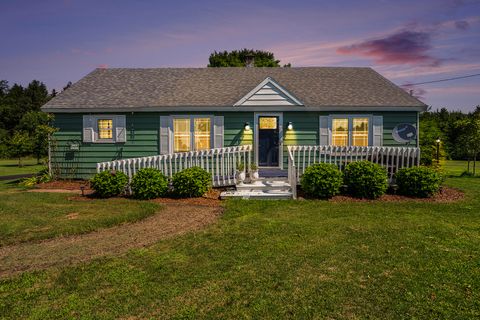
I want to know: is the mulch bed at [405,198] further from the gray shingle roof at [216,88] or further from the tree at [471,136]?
the tree at [471,136]

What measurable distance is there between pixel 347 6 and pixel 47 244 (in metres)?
13.1

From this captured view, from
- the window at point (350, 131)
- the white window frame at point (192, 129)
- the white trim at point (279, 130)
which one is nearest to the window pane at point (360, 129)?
the window at point (350, 131)

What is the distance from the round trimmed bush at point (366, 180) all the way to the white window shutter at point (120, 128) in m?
9.32

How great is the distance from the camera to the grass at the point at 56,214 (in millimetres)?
7130

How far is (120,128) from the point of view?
14523mm

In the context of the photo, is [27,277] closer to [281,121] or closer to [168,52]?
[281,121]

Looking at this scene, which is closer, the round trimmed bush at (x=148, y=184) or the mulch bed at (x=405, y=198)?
the mulch bed at (x=405, y=198)

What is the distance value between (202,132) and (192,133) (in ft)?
1.43

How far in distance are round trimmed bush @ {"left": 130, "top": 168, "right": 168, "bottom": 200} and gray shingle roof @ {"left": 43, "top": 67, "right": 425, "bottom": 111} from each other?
4296mm

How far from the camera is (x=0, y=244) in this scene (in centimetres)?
636

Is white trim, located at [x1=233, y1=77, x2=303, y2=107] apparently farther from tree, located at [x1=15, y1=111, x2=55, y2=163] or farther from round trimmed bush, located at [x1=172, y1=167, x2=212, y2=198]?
tree, located at [x1=15, y1=111, x2=55, y2=163]

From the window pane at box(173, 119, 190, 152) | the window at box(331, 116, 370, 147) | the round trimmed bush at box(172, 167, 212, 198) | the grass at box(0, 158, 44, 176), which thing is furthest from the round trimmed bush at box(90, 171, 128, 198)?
the grass at box(0, 158, 44, 176)

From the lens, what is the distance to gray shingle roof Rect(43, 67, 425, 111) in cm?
1431

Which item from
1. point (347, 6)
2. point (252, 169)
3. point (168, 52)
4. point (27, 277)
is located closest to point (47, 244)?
point (27, 277)
